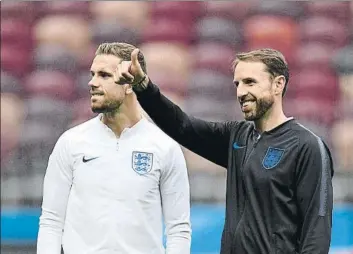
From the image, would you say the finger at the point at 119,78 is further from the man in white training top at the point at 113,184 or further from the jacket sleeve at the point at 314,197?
the jacket sleeve at the point at 314,197

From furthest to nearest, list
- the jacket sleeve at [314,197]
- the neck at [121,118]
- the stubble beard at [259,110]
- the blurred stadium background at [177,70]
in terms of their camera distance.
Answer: the blurred stadium background at [177,70], the neck at [121,118], the stubble beard at [259,110], the jacket sleeve at [314,197]

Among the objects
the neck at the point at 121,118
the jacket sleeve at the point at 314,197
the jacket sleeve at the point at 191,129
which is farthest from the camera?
the neck at the point at 121,118

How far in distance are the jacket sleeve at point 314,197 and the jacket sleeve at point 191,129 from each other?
1.29 ft

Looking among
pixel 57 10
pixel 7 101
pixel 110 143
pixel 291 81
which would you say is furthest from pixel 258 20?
pixel 110 143

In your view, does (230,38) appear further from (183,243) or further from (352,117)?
(183,243)

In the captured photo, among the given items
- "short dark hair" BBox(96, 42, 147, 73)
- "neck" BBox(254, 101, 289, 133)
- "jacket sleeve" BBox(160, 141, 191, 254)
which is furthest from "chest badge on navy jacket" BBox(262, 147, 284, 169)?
"short dark hair" BBox(96, 42, 147, 73)

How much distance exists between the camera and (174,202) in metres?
3.88

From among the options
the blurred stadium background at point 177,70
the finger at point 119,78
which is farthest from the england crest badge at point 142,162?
the blurred stadium background at point 177,70

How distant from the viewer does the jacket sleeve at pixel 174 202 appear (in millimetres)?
3869

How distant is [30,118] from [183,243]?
153 inches

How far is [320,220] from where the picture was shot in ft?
11.3

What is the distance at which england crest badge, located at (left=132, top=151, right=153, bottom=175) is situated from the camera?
3.81m

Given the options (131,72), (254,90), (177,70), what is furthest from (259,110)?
(177,70)

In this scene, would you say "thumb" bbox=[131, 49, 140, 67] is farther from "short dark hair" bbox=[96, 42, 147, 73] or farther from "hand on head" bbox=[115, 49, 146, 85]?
"short dark hair" bbox=[96, 42, 147, 73]
